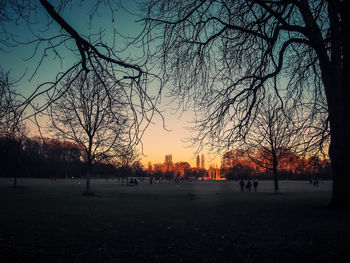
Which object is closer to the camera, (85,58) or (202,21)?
(85,58)

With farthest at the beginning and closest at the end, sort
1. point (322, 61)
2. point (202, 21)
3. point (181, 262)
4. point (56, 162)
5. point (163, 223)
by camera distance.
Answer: point (56, 162)
point (322, 61)
point (163, 223)
point (202, 21)
point (181, 262)

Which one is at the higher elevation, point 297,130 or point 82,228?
point 297,130

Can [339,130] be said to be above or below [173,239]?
above

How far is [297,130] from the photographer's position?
372 inches

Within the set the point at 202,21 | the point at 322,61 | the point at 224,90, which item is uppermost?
the point at 322,61

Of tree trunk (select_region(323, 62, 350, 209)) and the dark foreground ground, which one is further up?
tree trunk (select_region(323, 62, 350, 209))

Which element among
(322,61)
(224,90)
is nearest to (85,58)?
(224,90)

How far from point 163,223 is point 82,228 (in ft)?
8.93

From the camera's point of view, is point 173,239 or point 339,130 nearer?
point 173,239

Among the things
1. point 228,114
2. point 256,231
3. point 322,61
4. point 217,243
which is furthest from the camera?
point 322,61

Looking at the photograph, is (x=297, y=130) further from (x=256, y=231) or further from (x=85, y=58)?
(x=85, y=58)

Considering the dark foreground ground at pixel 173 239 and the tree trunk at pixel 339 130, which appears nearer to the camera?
the dark foreground ground at pixel 173 239

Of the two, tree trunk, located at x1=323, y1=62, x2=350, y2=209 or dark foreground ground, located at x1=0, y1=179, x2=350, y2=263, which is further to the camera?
tree trunk, located at x1=323, y1=62, x2=350, y2=209

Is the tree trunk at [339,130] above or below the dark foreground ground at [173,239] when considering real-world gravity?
above
